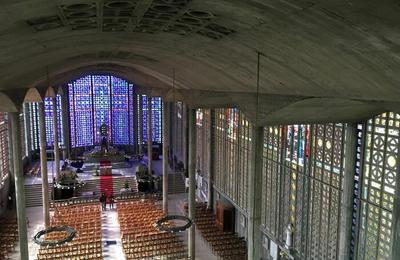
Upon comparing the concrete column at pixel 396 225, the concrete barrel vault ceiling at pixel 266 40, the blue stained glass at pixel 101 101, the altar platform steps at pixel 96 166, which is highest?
the concrete barrel vault ceiling at pixel 266 40

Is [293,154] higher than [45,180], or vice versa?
[293,154]

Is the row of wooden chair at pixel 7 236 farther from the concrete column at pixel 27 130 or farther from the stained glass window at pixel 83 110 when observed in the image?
the stained glass window at pixel 83 110

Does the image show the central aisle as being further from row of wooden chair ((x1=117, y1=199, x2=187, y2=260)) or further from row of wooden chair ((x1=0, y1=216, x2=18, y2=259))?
row of wooden chair ((x1=0, y1=216, x2=18, y2=259))

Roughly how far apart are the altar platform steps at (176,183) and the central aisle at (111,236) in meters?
6.00

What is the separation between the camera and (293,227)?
16.4 m

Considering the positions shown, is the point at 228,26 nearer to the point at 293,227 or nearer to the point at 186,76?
the point at 186,76

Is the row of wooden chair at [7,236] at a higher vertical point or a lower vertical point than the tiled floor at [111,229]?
higher

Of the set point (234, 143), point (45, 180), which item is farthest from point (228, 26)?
point (45, 180)

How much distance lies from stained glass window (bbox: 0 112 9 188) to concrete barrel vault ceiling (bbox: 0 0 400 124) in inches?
631

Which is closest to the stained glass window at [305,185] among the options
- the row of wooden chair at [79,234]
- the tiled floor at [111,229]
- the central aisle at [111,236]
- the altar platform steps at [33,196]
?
the tiled floor at [111,229]

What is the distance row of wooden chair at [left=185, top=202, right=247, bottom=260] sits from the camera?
20.2m

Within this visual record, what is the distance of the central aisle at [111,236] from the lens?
67.1ft

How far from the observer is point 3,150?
27453mm

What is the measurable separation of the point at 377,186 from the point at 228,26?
25.0ft
